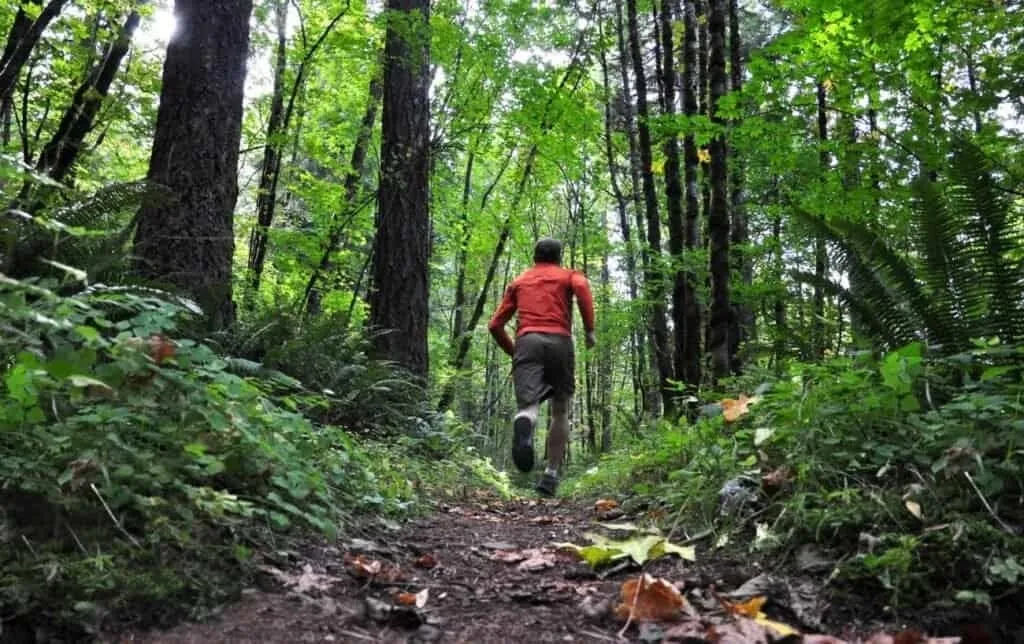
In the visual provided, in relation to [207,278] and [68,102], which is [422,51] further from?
[68,102]

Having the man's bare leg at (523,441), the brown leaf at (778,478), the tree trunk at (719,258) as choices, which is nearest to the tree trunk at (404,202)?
the man's bare leg at (523,441)

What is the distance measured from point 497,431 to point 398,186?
2933 cm

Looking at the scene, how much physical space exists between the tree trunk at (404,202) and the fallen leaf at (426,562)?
5.23 meters

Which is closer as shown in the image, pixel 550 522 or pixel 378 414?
pixel 550 522

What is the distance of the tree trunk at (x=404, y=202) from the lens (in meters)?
8.27

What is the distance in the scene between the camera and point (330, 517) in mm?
3115

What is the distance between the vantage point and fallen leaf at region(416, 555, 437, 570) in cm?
294

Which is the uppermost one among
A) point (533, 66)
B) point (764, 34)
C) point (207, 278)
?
point (764, 34)

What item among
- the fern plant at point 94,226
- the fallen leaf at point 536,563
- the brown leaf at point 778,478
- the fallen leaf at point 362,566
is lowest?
the fallen leaf at point 536,563

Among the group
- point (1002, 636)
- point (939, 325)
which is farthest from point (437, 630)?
point (939, 325)

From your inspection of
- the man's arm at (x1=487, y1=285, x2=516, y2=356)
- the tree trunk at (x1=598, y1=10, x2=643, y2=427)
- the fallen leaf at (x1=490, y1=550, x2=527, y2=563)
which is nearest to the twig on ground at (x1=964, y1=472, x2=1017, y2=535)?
the fallen leaf at (x1=490, y1=550, x2=527, y2=563)

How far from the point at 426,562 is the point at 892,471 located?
Answer: 6.64ft

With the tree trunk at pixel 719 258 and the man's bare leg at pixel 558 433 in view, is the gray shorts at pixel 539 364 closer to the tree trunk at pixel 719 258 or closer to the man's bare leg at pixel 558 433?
the man's bare leg at pixel 558 433

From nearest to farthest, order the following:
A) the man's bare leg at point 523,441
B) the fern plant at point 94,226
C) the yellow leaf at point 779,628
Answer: the yellow leaf at point 779,628 → the fern plant at point 94,226 → the man's bare leg at point 523,441
